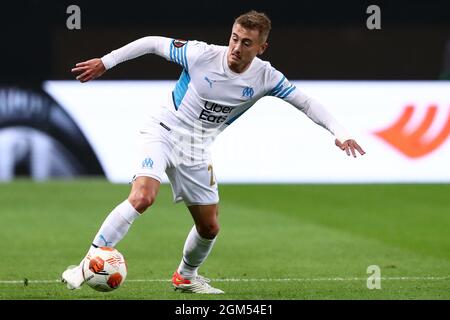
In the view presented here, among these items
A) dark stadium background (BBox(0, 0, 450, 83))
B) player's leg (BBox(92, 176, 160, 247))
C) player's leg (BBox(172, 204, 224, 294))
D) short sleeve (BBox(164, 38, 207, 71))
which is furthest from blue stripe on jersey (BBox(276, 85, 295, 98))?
dark stadium background (BBox(0, 0, 450, 83))

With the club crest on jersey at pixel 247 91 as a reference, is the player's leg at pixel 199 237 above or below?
below

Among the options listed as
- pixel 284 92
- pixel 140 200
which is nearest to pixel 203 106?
pixel 284 92

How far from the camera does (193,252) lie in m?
8.77

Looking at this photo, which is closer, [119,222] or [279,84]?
[119,222]

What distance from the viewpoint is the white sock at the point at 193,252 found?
28.6 ft

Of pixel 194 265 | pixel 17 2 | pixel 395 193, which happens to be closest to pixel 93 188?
pixel 17 2

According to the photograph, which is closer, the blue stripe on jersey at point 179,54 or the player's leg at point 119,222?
the player's leg at point 119,222

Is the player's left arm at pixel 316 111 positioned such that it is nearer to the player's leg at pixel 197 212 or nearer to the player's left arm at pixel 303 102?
the player's left arm at pixel 303 102

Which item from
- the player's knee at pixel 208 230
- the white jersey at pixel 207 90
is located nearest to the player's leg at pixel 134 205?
the white jersey at pixel 207 90

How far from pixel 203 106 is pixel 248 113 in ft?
30.6

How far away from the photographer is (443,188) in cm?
1778

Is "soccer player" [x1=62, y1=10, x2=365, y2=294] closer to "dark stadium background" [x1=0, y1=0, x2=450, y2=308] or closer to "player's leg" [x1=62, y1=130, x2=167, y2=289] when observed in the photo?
"player's leg" [x1=62, y1=130, x2=167, y2=289]

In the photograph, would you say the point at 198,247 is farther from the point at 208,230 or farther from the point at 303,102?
the point at 303,102
